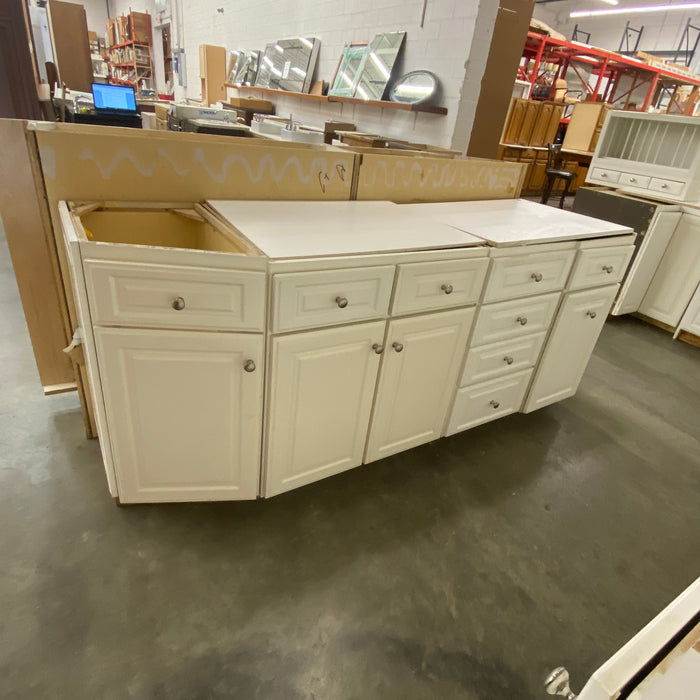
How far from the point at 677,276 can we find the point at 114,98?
4228 mm

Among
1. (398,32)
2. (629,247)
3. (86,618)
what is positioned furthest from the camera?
(398,32)

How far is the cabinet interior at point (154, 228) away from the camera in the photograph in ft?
4.37

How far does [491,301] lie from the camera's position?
150cm

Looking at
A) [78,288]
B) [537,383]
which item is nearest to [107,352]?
[78,288]

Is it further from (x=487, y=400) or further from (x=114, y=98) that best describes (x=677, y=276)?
(x=114, y=98)

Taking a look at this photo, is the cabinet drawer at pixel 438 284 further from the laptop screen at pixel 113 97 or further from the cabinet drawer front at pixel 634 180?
the laptop screen at pixel 113 97

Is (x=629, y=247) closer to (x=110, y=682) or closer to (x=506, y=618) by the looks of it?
(x=506, y=618)

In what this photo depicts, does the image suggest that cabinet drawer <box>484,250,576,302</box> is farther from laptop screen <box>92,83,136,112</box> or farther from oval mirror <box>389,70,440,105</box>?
laptop screen <box>92,83,136,112</box>

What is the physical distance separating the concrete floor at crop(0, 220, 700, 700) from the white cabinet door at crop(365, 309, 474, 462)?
20cm

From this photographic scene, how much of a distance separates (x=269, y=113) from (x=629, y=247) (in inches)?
186

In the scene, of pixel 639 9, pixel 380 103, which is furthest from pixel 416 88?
pixel 639 9

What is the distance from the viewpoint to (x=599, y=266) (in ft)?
5.79

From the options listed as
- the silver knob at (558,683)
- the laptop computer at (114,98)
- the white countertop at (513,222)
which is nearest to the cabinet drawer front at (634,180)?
the white countertop at (513,222)

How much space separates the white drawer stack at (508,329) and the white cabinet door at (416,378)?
0.22 feet
